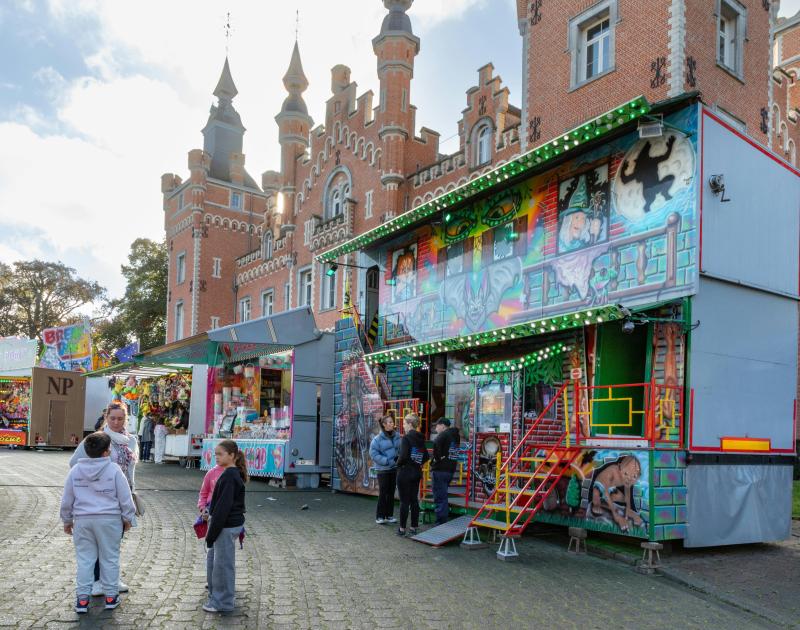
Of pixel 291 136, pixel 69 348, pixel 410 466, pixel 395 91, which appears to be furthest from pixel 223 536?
pixel 291 136

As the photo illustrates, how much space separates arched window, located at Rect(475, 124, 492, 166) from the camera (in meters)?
24.2

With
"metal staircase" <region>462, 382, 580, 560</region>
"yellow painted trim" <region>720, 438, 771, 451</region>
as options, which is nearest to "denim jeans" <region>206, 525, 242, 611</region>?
"metal staircase" <region>462, 382, 580, 560</region>

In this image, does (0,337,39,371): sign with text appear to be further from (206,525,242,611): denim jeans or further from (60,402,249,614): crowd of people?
(206,525,242,611): denim jeans

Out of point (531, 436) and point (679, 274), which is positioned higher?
point (679, 274)

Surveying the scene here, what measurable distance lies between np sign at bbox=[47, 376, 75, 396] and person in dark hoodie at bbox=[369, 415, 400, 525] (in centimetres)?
2179

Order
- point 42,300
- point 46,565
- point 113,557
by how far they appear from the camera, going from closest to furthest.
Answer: point 113,557 < point 46,565 < point 42,300

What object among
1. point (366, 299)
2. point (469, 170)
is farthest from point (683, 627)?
point (469, 170)

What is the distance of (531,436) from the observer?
38.3ft

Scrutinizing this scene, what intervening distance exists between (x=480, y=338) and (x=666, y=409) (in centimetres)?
322

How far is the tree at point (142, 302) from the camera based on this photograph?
50062mm

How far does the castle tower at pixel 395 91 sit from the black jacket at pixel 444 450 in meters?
16.8

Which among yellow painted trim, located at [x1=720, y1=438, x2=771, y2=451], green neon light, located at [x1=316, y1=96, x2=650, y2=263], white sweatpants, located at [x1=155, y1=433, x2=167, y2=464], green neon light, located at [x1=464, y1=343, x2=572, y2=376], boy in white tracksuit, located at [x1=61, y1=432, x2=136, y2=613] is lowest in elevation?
white sweatpants, located at [x1=155, y1=433, x2=167, y2=464]

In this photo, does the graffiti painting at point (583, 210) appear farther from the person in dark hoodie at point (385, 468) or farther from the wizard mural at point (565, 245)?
the person in dark hoodie at point (385, 468)

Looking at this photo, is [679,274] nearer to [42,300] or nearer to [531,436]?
[531,436]
